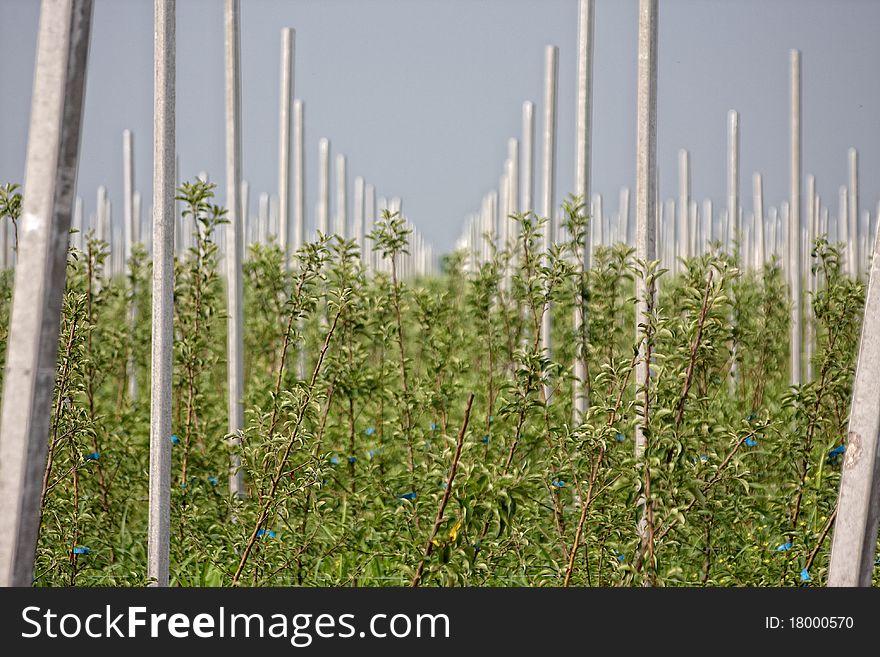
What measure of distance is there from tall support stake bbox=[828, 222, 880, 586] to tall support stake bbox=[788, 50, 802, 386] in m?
5.20

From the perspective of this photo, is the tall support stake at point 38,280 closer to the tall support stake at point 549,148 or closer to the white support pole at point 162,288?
the white support pole at point 162,288

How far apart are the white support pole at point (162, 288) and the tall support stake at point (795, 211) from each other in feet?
19.4

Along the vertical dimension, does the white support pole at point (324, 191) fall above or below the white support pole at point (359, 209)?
below

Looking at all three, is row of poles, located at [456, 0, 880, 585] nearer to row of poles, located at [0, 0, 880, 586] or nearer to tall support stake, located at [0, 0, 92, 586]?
row of poles, located at [0, 0, 880, 586]

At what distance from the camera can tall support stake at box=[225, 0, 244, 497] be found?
5180 mm

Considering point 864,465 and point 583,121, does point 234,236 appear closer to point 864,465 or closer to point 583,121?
point 583,121

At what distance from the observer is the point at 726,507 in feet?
13.6

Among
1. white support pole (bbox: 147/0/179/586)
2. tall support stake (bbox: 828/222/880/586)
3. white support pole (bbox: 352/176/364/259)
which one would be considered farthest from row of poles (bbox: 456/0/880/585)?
white support pole (bbox: 352/176/364/259)

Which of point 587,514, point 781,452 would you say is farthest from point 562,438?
point 781,452

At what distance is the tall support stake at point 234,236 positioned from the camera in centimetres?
518

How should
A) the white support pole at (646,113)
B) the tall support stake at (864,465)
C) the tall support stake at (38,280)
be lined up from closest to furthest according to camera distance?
the tall support stake at (38,280)
the tall support stake at (864,465)
the white support pole at (646,113)

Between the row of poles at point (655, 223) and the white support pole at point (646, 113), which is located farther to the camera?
the white support pole at point (646, 113)

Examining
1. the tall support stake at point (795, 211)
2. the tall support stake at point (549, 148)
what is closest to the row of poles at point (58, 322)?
the tall support stake at point (549, 148)

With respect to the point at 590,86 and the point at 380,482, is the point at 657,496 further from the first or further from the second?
the point at 590,86
